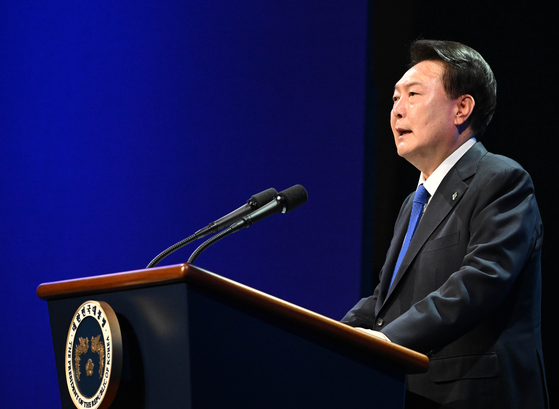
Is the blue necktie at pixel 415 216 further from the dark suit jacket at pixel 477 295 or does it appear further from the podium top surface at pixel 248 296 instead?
→ the podium top surface at pixel 248 296

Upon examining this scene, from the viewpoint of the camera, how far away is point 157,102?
2.56 m

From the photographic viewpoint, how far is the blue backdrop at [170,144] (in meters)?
2.44

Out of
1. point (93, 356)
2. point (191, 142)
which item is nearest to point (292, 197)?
point (93, 356)

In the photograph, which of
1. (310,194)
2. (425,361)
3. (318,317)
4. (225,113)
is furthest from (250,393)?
(225,113)

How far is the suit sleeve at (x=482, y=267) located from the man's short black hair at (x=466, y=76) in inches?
14.2

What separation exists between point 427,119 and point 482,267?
0.57m

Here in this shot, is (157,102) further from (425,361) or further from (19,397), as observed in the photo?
(425,361)

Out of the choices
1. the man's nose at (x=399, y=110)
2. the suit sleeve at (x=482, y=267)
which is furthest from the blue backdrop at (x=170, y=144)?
the suit sleeve at (x=482, y=267)

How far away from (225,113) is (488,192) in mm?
1401

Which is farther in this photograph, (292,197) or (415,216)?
(415,216)

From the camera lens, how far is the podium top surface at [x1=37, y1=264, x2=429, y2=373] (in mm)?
839

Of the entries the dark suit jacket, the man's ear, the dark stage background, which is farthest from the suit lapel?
the dark stage background

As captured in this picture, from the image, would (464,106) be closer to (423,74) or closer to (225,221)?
(423,74)

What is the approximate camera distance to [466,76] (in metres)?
1.71
